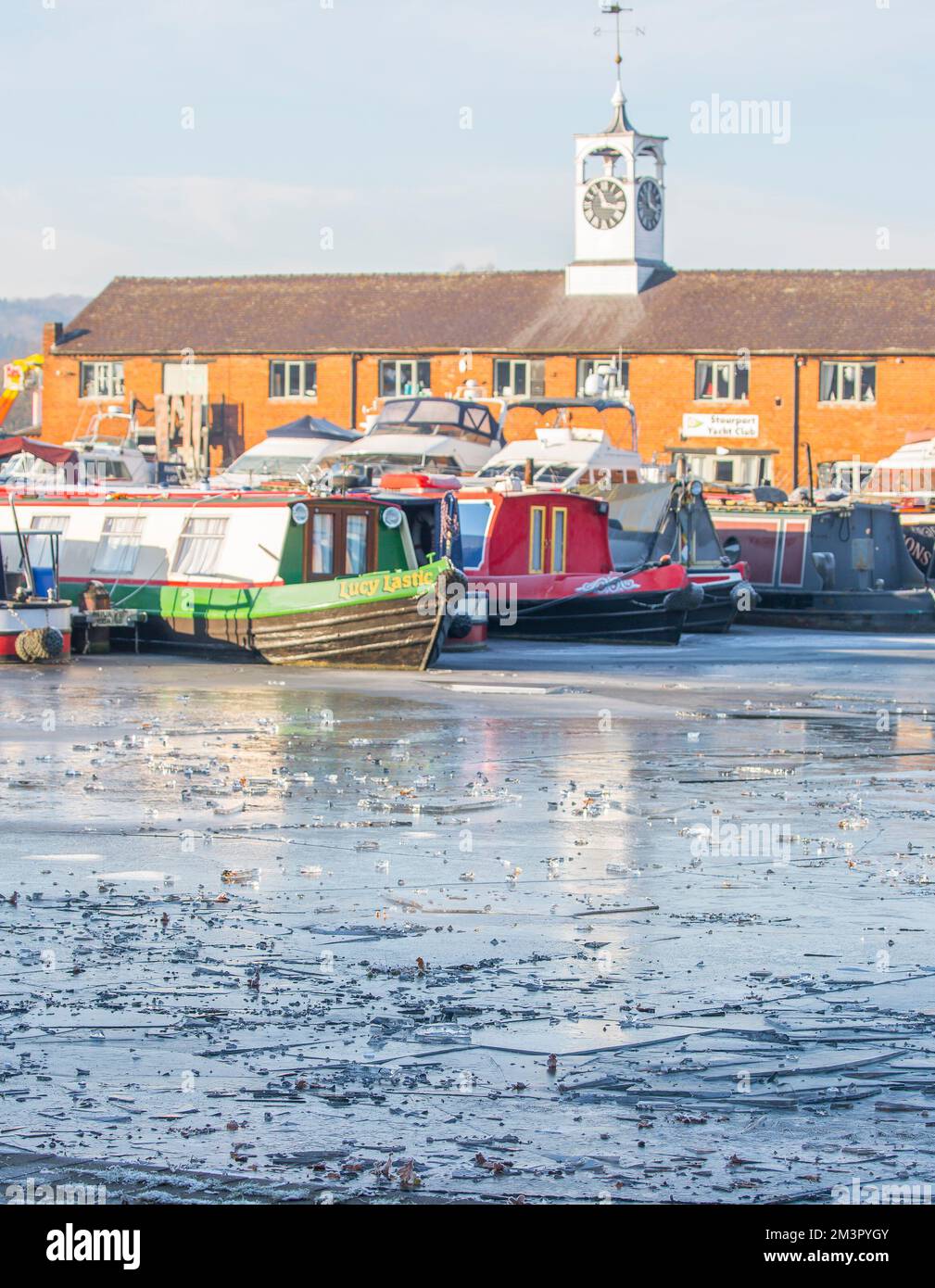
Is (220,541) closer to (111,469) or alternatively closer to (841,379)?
(111,469)

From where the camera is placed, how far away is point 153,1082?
7000mm

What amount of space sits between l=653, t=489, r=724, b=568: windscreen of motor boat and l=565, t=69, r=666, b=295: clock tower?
88.8 feet

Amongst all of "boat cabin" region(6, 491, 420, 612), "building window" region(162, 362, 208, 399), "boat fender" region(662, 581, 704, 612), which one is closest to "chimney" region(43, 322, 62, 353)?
"building window" region(162, 362, 208, 399)

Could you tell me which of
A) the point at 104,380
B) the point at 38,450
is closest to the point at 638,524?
the point at 38,450

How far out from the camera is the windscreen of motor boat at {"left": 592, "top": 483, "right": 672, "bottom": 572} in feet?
113

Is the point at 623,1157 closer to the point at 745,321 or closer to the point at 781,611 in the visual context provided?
the point at 781,611

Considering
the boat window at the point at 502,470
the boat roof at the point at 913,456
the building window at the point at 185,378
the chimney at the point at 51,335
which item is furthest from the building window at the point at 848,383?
the chimney at the point at 51,335

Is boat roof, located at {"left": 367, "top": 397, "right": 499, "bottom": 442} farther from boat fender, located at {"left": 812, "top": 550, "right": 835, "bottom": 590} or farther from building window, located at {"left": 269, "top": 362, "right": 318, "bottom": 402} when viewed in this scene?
building window, located at {"left": 269, "top": 362, "right": 318, "bottom": 402}

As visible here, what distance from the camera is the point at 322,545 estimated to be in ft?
88.4

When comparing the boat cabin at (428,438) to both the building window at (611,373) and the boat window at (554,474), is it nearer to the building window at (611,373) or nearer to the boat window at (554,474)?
the boat window at (554,474)

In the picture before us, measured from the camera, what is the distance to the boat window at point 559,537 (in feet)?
105

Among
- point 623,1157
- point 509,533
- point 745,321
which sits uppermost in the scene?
point 745,321
